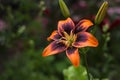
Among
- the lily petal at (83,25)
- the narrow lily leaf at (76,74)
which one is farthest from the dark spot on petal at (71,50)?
the narrow lily leaf at (76,74)

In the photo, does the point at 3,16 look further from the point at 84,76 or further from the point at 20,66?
the point at 84,76

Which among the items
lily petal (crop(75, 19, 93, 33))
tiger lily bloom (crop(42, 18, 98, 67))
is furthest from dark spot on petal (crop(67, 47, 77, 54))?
lily petal (crop(75, 19, 93, 33))

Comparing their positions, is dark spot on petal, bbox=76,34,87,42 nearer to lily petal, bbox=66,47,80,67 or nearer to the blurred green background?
lily petal, bbox=66,47,80,67

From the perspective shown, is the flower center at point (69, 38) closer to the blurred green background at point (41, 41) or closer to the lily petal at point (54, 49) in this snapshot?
the lily petal at point (54, 49)

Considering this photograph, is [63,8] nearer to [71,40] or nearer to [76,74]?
[71,40]

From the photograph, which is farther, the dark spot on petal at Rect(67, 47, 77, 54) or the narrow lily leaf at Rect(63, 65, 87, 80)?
the narrow lily leaf at Rect(63, 65, 87, 80)

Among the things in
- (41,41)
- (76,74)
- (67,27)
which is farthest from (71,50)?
(41,41)

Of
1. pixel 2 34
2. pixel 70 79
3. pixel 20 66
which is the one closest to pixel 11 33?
pixel 2 34
